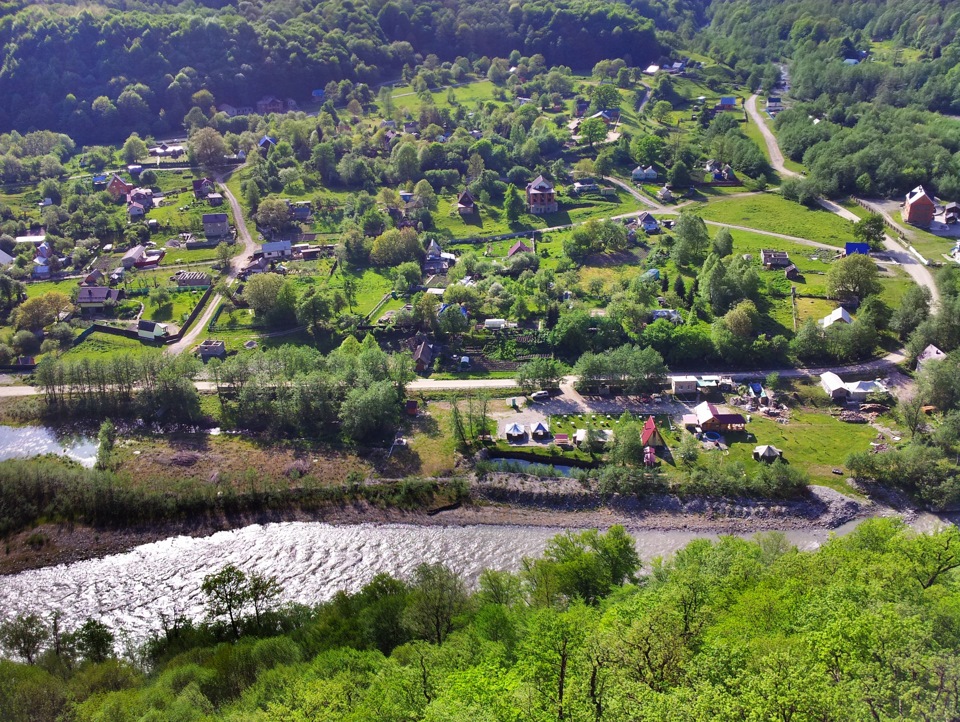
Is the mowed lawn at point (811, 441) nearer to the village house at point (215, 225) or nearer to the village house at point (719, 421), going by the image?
the village house at point (719, 421)

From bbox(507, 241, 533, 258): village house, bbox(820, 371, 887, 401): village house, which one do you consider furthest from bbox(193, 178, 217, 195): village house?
bbox(820, 371, 887, 401): village house

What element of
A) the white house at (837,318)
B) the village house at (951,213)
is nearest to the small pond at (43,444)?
the white house at (837,318)

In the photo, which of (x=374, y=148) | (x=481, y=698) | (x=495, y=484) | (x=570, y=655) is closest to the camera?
(x=481, y=698)

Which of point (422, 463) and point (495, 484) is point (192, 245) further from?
point (495, 484)

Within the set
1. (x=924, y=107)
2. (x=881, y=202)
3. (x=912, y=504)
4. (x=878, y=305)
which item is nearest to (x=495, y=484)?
(x=912, y=504)

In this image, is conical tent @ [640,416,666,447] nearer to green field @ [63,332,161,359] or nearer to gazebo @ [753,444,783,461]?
gazebo @ [753,444,783,461]
